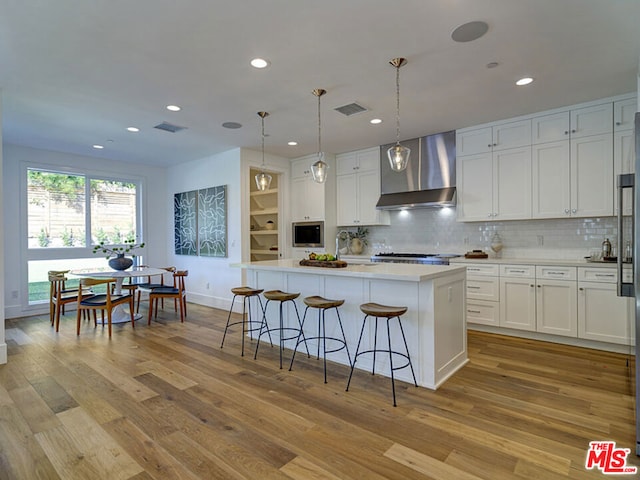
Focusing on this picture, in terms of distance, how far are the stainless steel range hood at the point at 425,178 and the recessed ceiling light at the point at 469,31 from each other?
2387mm

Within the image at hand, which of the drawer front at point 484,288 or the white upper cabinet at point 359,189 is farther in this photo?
the white upper cabinet at point 359,189

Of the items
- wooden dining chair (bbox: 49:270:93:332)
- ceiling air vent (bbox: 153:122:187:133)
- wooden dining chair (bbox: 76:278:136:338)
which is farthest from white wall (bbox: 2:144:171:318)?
ceiling air vent (bbox: 153:122:187:133)

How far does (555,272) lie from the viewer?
3.89 meters

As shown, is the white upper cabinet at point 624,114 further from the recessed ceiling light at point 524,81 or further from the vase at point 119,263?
the vase at point 119,263

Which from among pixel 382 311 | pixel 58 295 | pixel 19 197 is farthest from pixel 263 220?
pixel 382 311

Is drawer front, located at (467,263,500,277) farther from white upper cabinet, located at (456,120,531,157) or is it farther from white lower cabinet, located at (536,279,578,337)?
white upper cabinet, located at (456,120,531,157)

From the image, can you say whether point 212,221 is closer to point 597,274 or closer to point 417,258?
point 417,258

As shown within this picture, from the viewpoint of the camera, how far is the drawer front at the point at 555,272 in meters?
3.79

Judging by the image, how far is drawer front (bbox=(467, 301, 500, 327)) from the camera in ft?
14.0

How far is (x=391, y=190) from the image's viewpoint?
216 inches

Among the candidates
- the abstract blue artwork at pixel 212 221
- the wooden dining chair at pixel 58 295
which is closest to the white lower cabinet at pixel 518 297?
the abstract blue artwork at pixel 212 221

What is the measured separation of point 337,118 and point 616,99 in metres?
2.99

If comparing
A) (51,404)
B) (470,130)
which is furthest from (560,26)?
(51,404)

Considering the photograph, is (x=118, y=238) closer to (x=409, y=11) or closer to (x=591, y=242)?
(x=409, y=11)
